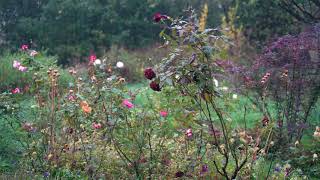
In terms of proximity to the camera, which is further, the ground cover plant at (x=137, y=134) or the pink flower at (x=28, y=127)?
the pink flower at (x=28, y=127)

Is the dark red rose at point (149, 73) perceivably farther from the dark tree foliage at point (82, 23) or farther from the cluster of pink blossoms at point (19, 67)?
the dark tree foliage at point (82, 23)

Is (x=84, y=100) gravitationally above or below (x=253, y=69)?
below

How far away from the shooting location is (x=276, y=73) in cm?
635

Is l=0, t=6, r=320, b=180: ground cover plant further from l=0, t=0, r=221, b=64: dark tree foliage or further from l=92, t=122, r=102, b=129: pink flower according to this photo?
l=0, t=0, r=221, b=64: dark tree foliage

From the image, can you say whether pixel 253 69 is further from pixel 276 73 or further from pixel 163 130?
pixel 163 130

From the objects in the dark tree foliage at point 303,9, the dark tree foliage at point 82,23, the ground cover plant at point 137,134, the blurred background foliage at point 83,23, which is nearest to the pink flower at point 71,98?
the ground cover plant at point 137,134

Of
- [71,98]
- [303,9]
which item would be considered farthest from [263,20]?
[71,98]

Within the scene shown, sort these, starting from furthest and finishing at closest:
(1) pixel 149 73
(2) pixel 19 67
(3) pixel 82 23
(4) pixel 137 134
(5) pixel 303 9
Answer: (3) pixel 82 23 < (5) pixel 303 9 < (2) pixel 19 67 < (4) pixel 137 134 < (1) pixel 149 73

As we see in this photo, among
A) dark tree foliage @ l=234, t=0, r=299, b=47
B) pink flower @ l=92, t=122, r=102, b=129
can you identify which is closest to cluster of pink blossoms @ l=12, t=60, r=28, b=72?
pink flower @ l=92, t=122, r=102, b=129

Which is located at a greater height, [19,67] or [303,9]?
[303,9]

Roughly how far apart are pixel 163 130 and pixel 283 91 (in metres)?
2.17

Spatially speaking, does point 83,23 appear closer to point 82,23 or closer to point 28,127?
point 82,23

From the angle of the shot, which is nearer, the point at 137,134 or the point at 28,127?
the point at 137,134

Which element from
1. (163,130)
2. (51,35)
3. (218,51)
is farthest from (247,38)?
(218,51)
